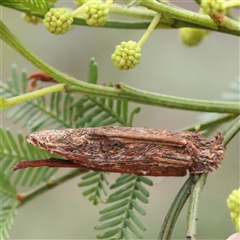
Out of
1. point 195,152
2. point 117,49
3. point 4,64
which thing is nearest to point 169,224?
point 195,152

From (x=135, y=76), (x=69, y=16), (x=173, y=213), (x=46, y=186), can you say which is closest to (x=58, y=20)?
(x=69, y=16)

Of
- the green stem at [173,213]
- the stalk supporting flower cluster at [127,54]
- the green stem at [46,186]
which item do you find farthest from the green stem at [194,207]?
the green stem at [46,186]

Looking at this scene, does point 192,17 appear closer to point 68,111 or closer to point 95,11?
point 95,11

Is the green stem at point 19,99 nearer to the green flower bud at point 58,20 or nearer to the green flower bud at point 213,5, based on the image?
the green flower bud at point 58,20

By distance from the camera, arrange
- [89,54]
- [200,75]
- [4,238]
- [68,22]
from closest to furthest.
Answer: [68,22] → [4,238] → [200,75] → [89,54]

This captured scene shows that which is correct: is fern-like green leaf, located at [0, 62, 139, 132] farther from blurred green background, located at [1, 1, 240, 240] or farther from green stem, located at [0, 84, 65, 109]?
blurred green background, located at [1, 1, 240, 240]

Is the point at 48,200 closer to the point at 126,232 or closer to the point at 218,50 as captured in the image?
the point at 218,50

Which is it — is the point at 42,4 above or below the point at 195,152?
above
